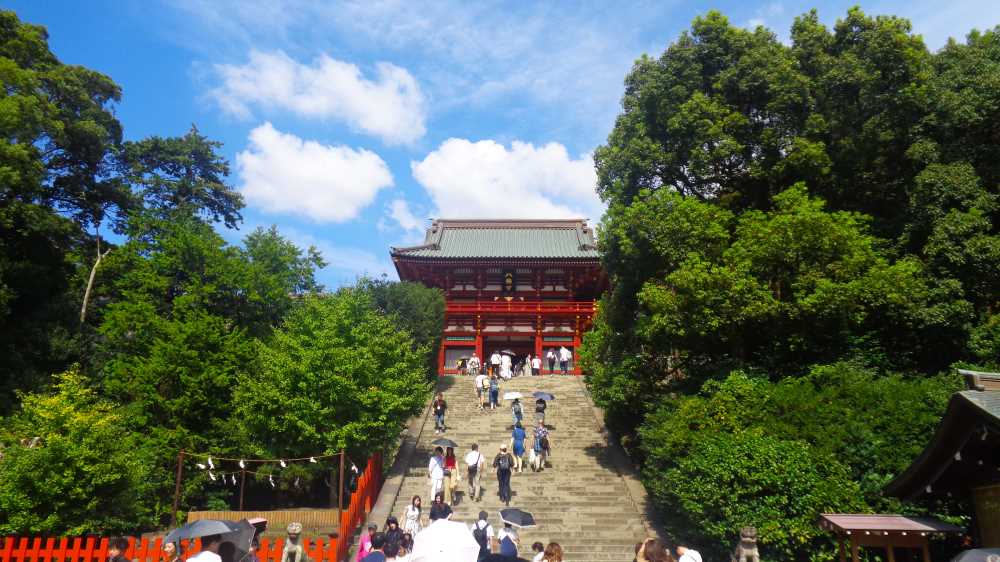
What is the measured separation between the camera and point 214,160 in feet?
100

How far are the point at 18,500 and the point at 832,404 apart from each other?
1486cm

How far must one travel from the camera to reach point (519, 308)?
3003cm

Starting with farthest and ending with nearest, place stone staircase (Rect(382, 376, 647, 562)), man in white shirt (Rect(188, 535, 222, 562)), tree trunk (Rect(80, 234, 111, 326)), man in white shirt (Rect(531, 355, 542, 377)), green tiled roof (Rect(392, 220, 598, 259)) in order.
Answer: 1. green tiled roof (Rect(392, 220, 598, 259))
2. man in white shirt (Rect(531, 355, 542, 377))
3. tree trunk (Rect(80, 234, 111, 326))
4. stone staircase (Rect(382, 376, 647, 562))
5. man in white shirt (Rect(188, 535, 222, 562))

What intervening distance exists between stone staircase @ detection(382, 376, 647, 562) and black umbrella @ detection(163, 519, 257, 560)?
643 centimetres

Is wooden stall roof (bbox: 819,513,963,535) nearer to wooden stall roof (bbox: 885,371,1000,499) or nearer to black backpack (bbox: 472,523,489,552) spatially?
wooden stall roof (bbox: 885,371,1000,499)

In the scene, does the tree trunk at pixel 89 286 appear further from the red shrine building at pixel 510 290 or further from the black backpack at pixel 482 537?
the black backpack at pixel 482 537

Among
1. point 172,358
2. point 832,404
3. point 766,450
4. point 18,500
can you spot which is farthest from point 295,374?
point 832,404

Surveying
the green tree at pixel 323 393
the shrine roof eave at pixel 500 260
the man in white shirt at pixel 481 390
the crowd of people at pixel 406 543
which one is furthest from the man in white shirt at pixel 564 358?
the crowd of people at pixel 406 543

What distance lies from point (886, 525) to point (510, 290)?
2514 centimetres

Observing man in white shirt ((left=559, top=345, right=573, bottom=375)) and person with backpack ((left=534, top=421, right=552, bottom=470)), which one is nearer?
person with backpack ((left=534, top=421, right=552, bottom=470))

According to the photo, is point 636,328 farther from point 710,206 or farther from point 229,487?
point 229,487

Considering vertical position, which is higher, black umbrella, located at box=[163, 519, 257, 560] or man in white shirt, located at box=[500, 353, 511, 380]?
man in white shirt, located at box=[500, 353, 511, 380]

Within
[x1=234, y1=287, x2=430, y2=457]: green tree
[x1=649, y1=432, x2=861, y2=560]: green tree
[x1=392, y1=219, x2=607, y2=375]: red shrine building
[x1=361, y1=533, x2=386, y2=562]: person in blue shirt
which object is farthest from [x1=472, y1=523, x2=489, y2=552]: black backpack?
[x1=392, y1=219, x2=607, y2=375]: red shrine building

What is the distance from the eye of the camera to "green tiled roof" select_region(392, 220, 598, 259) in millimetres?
32812
